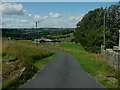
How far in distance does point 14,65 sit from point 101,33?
61.6 meters

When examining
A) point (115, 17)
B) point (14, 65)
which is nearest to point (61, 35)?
point (115, 17)

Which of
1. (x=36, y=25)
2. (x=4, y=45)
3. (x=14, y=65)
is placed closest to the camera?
(x=14, y=65)

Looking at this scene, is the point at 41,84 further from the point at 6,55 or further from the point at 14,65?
the point at 6,55

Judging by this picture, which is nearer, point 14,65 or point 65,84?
point 65,84

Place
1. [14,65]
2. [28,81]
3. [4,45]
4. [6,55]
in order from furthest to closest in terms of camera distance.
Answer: [4,45] → [6,55] → [14,65] → [28,81]

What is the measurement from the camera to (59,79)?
927 inches

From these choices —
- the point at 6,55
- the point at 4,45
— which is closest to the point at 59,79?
the point at 6,55

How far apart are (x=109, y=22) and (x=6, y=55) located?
61.1 m

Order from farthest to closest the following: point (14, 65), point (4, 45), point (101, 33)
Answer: point (101, 33) < point (4, 45) < point (14, 65)

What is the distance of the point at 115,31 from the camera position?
3588 inches

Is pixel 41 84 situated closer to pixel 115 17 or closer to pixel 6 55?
pixel 6 55

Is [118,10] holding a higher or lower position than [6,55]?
higher

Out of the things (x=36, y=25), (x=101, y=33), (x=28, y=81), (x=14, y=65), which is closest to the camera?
(x=28, y=81)

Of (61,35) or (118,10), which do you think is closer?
(118,10)
